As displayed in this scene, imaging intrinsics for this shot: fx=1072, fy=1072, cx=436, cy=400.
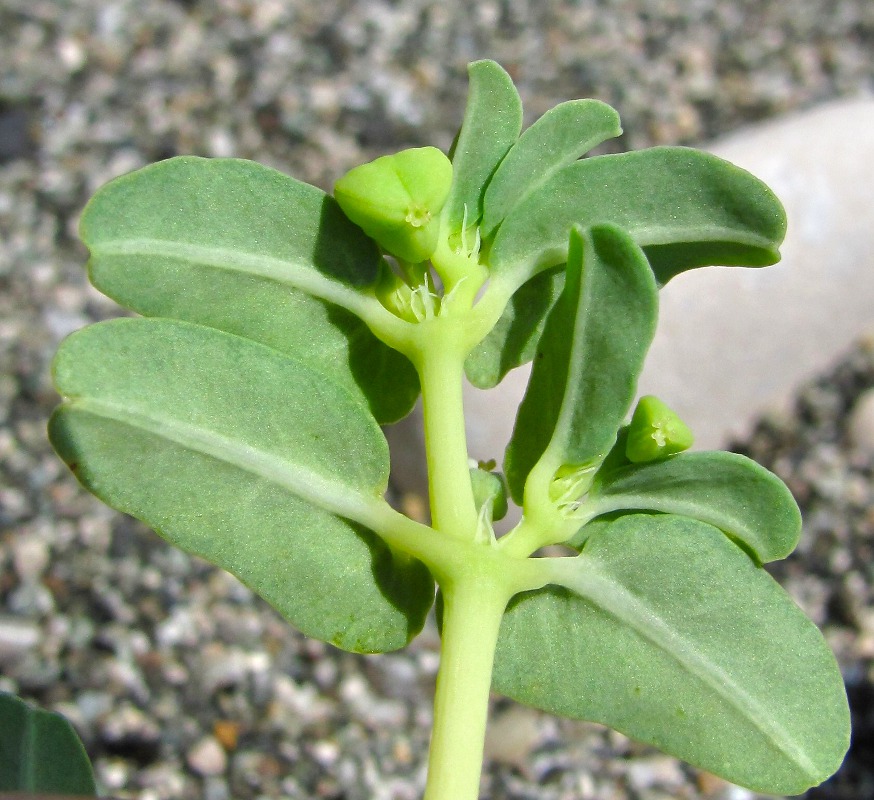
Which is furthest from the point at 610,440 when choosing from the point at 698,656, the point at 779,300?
the point at 779,300

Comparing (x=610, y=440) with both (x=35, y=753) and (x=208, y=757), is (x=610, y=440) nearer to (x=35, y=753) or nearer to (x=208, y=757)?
(x=35, y=753)

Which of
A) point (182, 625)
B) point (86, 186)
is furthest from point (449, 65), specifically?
point (182, 625)

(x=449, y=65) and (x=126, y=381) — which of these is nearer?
(x=126, y=381)

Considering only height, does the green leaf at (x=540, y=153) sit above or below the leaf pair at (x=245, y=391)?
above

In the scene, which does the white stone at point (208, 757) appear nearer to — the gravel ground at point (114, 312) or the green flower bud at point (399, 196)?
the gravel ground at point (114, 312)

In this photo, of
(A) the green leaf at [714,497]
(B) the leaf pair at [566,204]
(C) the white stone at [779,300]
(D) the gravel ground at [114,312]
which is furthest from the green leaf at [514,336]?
(C) the white stone at [779,300]

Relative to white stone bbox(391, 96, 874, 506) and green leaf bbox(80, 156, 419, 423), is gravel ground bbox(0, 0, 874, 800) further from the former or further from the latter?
green leaf bbox(80, 156, 419, 423)

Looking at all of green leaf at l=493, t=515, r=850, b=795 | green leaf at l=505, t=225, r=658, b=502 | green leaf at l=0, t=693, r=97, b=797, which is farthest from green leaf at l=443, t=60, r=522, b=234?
green leaf at l=0, t=693, r=97, b=797

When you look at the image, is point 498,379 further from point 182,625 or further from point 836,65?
point 836,65
